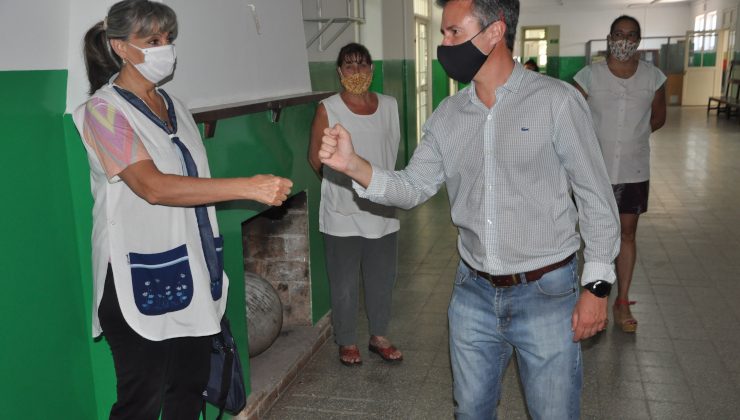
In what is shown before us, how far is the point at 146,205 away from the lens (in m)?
2.19

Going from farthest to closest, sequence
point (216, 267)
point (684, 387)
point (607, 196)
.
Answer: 1. point (684, 387)
2. point (216, 267)
3. point (607, 196)

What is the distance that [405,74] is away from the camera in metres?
9.01

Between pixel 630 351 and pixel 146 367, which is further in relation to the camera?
pixel 630 351

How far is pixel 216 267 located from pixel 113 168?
0.51m

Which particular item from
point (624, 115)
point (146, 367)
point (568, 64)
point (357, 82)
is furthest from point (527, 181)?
point (568, 64)

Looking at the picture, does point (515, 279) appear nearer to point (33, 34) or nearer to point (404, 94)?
point (33, 34)

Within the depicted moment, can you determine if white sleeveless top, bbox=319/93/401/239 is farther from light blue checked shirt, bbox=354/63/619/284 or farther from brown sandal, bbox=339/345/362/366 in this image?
light blue checked shirt, bbox=354/63/619/284

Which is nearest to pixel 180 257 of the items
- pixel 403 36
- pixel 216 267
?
pixel 216 267

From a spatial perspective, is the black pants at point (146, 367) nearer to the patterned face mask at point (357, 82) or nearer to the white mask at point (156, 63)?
the white mask at point (156, 63)

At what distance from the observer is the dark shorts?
4.15 metres

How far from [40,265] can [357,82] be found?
1980mm

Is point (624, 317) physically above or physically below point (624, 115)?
below

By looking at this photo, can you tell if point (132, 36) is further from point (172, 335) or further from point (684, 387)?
point (684, 387)

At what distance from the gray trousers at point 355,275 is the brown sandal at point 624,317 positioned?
1529 millimetres
